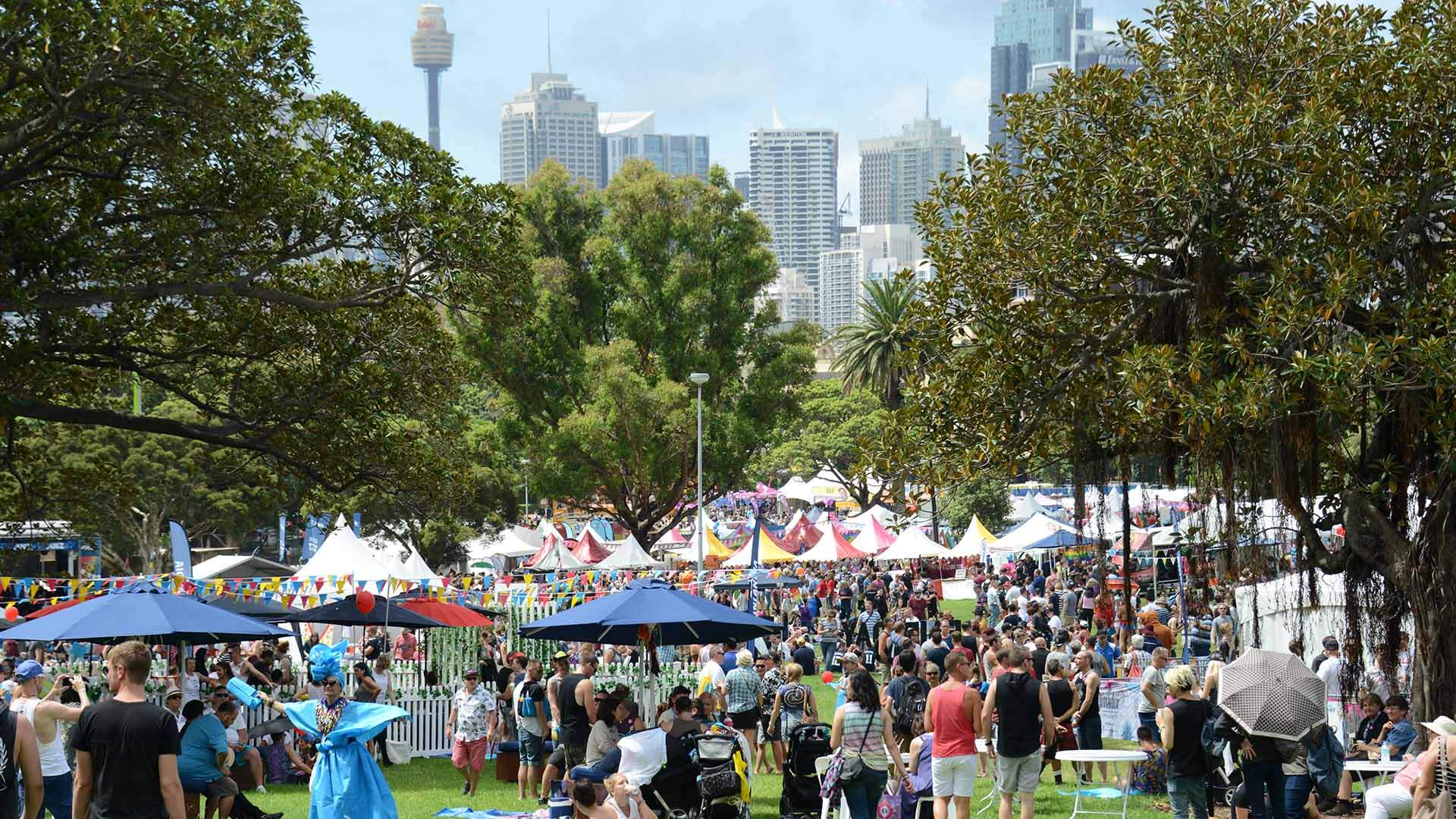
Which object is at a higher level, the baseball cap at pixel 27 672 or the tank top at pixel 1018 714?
the baseball cap at pixel 27 672

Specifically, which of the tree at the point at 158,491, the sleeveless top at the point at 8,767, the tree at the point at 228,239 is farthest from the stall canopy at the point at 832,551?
the sleeveless top at the point at 8,767

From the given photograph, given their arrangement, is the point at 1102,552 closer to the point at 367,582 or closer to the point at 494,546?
the point at 367,582

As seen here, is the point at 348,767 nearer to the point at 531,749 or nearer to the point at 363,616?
the point at 531,749

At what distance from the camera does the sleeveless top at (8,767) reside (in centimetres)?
802

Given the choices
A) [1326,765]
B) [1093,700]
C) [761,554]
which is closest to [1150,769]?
[1093,700]

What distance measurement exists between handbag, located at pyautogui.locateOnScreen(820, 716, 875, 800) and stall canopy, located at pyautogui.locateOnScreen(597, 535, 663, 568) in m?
25.4

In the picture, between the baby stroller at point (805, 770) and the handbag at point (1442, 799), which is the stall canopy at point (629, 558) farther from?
the handbag at point (1442, 799)

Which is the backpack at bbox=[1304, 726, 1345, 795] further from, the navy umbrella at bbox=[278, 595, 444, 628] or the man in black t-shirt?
the navy umbrella at bbox=[278, 595, 444, 628]

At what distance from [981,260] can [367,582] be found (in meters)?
14.5

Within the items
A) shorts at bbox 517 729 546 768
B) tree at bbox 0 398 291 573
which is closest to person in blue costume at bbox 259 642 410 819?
shorts at bbox 517 729 546 768

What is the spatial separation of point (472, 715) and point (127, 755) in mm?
8424

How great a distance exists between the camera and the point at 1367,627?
14211mm

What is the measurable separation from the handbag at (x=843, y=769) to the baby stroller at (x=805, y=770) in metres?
0.80

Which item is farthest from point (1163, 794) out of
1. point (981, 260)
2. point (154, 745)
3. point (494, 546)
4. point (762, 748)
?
point (494, 546)
